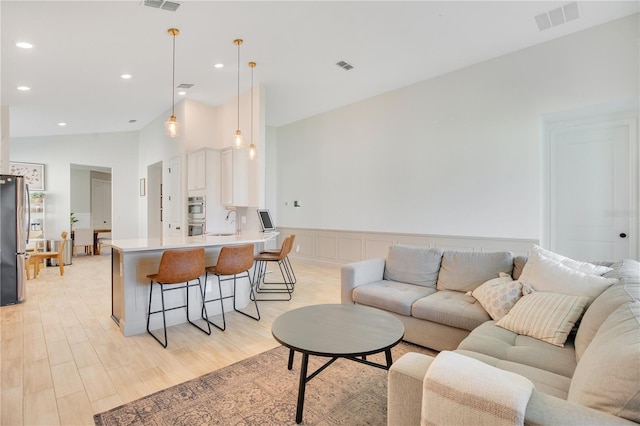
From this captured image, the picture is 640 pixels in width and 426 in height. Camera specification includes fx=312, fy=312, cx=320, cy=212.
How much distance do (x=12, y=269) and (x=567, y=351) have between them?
19.2 ft

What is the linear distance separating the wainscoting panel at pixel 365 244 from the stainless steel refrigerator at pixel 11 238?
477 cm

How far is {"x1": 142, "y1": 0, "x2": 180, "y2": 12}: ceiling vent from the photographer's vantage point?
9.78 feet

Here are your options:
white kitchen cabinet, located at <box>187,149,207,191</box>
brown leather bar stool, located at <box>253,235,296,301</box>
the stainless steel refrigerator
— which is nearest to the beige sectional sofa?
brown leather bar stool, located at <box>253,235,296,301</box>

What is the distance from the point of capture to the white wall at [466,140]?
12.2 feet

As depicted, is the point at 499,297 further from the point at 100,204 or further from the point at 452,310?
the point at 100,204

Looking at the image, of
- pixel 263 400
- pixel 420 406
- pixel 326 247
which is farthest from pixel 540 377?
pixel 326 247

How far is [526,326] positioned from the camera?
202 centimetres

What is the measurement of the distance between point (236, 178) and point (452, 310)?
A: 4.11 meters

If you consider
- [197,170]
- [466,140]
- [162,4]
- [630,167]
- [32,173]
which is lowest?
[630,167]

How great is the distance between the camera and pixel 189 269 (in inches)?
121

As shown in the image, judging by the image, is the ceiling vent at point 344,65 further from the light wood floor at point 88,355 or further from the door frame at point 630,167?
the light wood floor at point 88,355

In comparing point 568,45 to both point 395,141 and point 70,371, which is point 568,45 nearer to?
point 395,141

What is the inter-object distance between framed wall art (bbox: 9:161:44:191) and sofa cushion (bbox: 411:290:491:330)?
9.11 m

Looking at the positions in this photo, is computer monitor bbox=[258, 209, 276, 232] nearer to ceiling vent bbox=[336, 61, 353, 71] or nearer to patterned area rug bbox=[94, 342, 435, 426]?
ceiling vent bbox=[336, 61, 353, 71]
